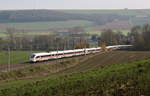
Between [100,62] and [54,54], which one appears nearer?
[100,62]

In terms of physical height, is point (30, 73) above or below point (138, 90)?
below

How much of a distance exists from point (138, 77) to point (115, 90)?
10.5 feet

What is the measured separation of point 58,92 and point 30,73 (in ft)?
106

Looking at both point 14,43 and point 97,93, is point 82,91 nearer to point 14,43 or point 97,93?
point 97,93

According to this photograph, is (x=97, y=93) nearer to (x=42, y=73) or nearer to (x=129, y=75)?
(x=129, y=75)

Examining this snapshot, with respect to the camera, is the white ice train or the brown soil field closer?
the brown soil field

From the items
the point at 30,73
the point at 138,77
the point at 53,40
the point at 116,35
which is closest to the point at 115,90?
the point at 138,77

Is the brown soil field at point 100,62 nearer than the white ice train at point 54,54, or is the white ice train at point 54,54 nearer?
the brown soil field at point 100,62

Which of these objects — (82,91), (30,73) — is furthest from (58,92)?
(30,73)

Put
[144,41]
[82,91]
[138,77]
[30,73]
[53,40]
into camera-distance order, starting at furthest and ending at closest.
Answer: [53,40] < [144,41] < [30,73] < [138,77] < [82,91]

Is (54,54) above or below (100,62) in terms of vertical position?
above

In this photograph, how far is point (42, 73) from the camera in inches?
2030

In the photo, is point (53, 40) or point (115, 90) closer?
point (115, 90)

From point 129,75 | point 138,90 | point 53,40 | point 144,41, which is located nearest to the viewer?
point 138,90
